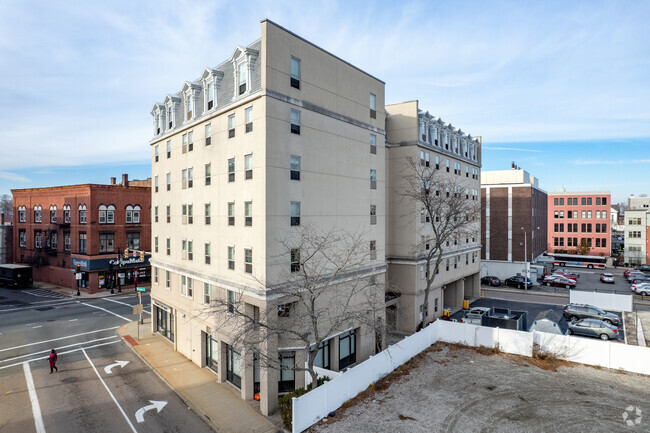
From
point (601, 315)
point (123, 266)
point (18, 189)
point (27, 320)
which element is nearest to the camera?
point (601, 315)

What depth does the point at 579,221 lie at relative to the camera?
8362cm

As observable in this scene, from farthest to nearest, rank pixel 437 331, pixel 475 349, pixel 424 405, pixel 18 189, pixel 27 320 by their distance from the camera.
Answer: pixel 18 189, pixel 27 320, pixel 437 331, pixel 475 349, pixel 424 405

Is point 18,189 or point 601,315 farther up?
point 18,189

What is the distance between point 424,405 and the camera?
17.2 meters

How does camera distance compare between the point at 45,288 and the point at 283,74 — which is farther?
the point at 45,288

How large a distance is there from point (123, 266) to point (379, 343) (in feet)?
135

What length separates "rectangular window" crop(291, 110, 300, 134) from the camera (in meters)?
20.6

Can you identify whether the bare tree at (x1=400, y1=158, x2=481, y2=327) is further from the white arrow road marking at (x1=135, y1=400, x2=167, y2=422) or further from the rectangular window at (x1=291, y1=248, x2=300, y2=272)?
the white arrow road marking at (x1=135, y1=400, x2=167, y2=422)

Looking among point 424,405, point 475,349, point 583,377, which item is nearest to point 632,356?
point 583,377

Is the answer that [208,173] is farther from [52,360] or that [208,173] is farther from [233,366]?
Answer: [52,360]

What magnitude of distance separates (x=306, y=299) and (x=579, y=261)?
81.0 meters

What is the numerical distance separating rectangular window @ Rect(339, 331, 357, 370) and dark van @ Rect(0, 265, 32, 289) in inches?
2146

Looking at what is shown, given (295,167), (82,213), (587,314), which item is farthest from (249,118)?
(82,213)

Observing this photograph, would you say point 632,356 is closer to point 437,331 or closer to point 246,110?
point 437,331
